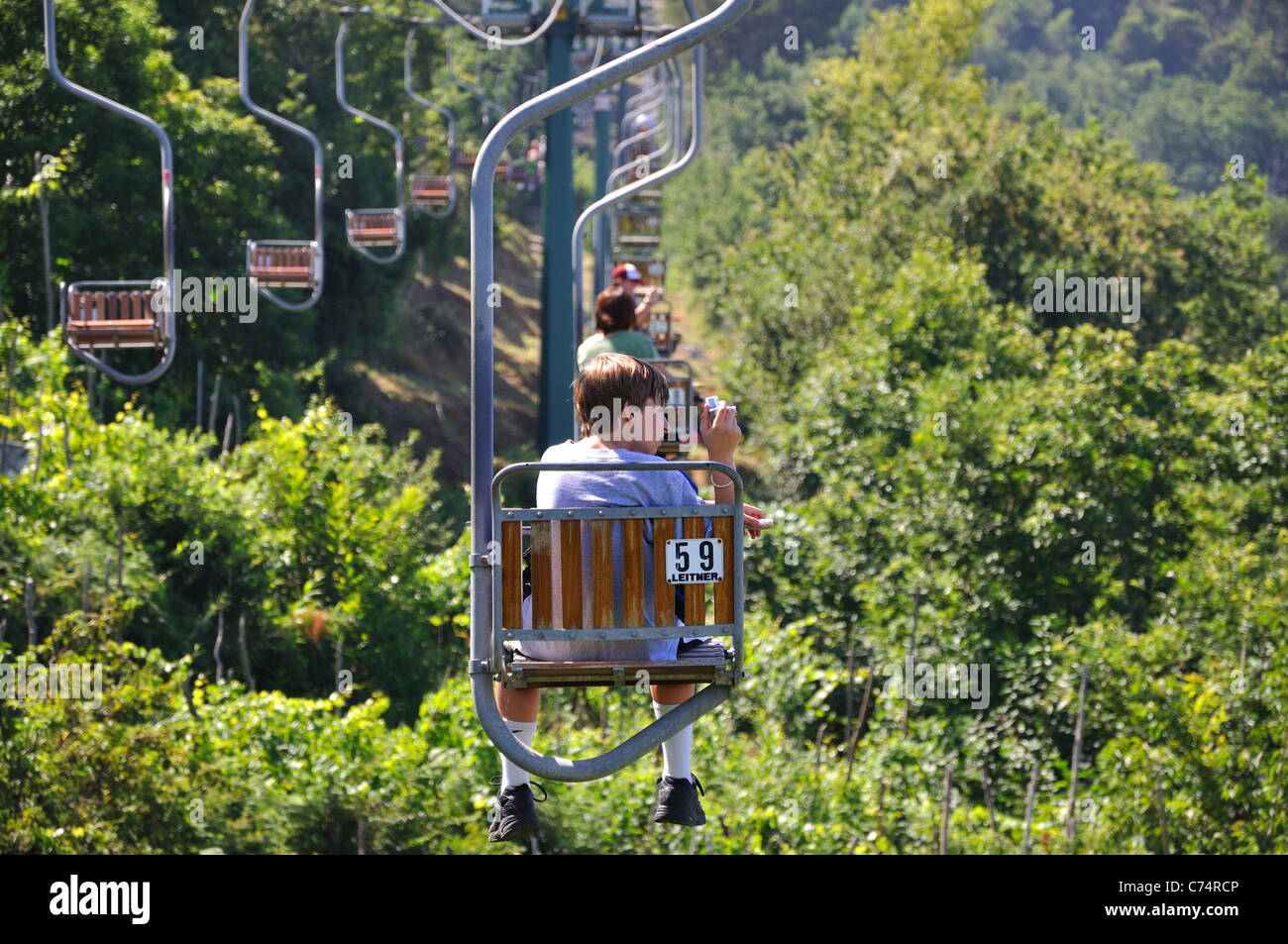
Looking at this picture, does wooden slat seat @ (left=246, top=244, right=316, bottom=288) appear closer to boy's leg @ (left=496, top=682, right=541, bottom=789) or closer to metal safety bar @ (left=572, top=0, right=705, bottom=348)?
metal safety bar @ (left=572, top=0, right=705, bottom=348)

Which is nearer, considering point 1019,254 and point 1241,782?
point 1241,782

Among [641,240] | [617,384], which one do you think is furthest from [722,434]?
[641,240]

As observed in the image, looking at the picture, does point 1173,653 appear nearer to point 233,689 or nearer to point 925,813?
point 925,813

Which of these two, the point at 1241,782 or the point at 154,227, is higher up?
the point at 154,227

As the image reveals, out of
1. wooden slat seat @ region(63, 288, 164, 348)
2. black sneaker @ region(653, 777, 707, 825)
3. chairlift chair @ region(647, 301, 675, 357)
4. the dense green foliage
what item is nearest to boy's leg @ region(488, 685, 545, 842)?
black sneaker @ region(653, 777, 707, 825)

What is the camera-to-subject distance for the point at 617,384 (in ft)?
15.4

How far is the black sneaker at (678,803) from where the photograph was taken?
4977 millimetres

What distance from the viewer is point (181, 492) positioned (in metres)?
17.8

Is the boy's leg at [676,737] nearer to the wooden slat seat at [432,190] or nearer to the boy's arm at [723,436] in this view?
the boy's arm at [723,436]

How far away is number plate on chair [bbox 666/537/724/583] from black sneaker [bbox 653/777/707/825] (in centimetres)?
69

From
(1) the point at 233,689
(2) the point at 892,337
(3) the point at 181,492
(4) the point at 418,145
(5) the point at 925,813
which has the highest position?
(4) the point at 418,145

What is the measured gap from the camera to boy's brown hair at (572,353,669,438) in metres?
4.66

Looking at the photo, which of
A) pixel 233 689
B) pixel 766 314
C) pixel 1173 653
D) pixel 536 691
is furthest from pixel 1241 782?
pixel 766 314

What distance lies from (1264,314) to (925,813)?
22.3 m
